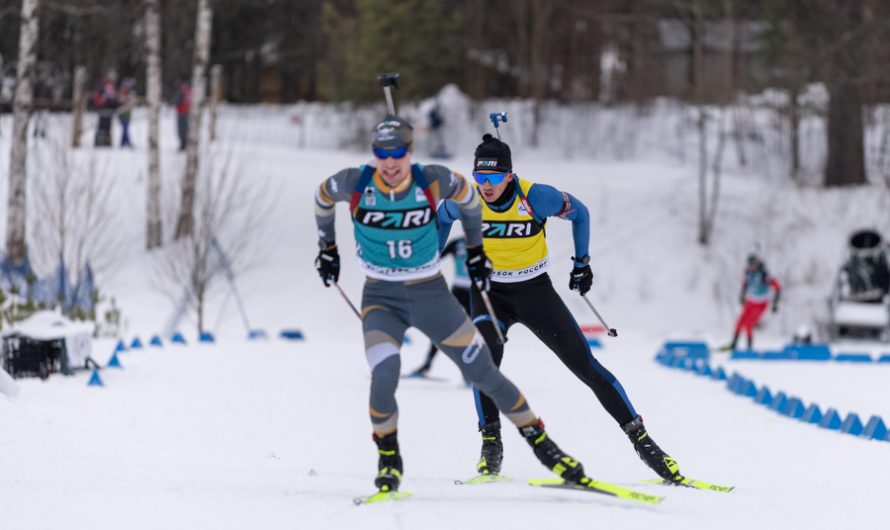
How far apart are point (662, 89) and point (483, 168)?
3573 cm

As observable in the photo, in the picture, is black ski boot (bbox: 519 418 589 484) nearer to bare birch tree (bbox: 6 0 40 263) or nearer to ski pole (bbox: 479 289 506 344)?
ski pole (bbox: 479 289 506 344)

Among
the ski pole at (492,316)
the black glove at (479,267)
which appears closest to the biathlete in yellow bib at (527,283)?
the ski pole at (492,316)

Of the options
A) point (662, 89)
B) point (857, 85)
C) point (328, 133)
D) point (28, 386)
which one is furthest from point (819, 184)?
point (28, 386)

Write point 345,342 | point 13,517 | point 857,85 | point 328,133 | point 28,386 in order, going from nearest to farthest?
point 13,517 < point 28,386 < point 345,342 < point 857,85 < point 328,133

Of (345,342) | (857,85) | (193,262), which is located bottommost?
(345,342)

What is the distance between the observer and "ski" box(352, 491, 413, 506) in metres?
6.29

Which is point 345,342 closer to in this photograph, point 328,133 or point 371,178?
point 371,178

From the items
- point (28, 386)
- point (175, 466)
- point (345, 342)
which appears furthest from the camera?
point (345, 342)

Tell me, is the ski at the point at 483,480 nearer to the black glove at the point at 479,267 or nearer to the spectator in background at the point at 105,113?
the black glove at the point at 479,267

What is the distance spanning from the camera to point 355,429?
990 centimetres

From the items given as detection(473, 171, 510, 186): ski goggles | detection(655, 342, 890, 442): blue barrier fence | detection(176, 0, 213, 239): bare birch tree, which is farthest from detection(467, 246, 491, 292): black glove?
detection(176, 0, 213, 239): bare birch tree

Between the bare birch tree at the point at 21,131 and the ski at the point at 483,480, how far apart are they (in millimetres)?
13164

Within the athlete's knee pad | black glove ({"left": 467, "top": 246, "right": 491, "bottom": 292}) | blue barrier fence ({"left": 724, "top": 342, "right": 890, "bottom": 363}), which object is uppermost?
black glove ({"left": 467, "top": 246, "right": 491, "bottom": 292})

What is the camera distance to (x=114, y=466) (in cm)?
758
